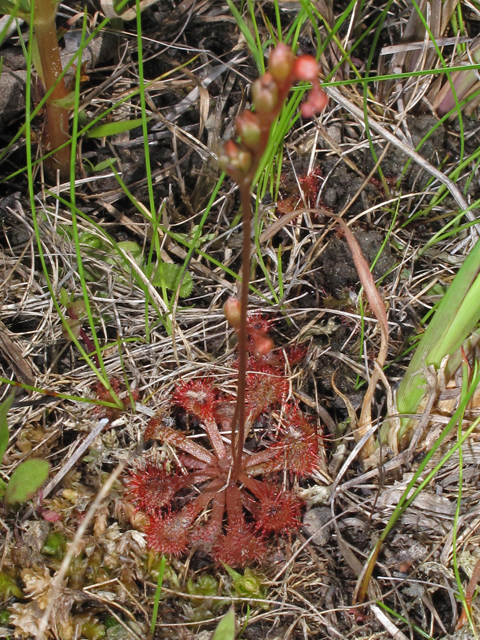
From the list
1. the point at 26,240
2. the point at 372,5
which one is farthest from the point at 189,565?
the point at 372,5

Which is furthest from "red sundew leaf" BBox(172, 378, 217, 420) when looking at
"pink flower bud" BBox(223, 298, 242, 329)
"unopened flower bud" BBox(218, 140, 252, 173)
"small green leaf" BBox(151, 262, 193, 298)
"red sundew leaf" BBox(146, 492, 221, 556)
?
"unopened flower bud" BBox(218, 140, 252, 173)

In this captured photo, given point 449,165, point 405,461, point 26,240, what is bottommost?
point 405,461

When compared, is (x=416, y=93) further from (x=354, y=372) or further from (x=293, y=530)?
(x=293, y=530)

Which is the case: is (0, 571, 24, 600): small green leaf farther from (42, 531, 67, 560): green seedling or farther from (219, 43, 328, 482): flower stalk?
(219, 43, 328, 482): flower stalk

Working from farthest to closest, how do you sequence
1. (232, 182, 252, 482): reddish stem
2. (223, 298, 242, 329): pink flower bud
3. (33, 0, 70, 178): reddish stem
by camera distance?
(33, 0, 70, 178): reddish stem, (223, 298, 242, 329): pink flower bud, (232, 182, 252, 482): reddish stem

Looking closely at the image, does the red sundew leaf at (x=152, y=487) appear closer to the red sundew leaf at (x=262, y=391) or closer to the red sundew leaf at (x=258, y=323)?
the red sundew leaf at (x=262, y=391)
